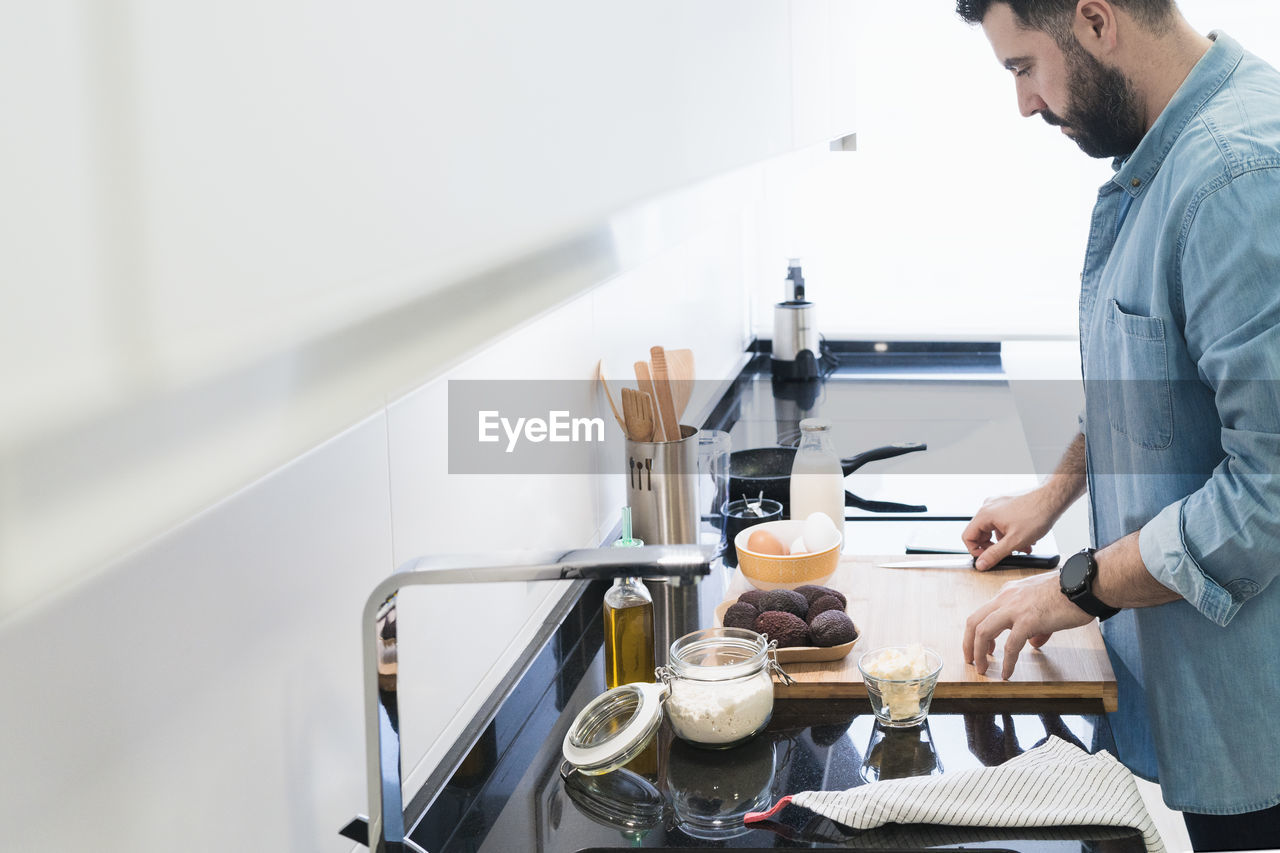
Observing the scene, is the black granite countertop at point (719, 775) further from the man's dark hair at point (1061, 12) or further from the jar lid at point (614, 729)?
the man's dark hair at point (1061, 12)

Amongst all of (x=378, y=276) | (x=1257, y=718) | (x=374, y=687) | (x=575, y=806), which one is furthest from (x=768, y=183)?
(x=1257, y=718)

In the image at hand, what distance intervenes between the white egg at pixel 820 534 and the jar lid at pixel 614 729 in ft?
1.74

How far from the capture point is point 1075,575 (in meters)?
1.43

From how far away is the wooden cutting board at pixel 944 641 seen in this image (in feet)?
4.80

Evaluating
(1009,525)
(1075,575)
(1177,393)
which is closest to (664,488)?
(1009,525)

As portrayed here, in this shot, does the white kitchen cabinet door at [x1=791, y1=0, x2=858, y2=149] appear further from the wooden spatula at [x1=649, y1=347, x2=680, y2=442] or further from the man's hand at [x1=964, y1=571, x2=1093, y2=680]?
the man's hand at [x1=964, y1=571, x2=1093, y2=680]

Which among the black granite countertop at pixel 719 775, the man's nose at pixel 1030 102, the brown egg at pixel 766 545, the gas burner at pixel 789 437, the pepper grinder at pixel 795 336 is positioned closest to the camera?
the black granite countertop at pixel 719 775

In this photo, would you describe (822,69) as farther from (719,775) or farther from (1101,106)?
(719,775)

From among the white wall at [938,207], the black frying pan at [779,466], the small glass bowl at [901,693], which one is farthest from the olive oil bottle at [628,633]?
the white wall at [938,207]

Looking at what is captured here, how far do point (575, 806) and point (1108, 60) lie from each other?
3.92ft

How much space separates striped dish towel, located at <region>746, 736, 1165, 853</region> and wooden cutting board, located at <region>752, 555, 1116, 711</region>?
243 mm

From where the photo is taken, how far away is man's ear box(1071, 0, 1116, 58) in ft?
4.88

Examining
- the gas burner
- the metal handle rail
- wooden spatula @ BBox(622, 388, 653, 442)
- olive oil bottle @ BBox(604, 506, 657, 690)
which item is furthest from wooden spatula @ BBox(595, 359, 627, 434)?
the metal handle rail

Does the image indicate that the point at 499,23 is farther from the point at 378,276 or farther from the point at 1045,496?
the point at 1045,496
